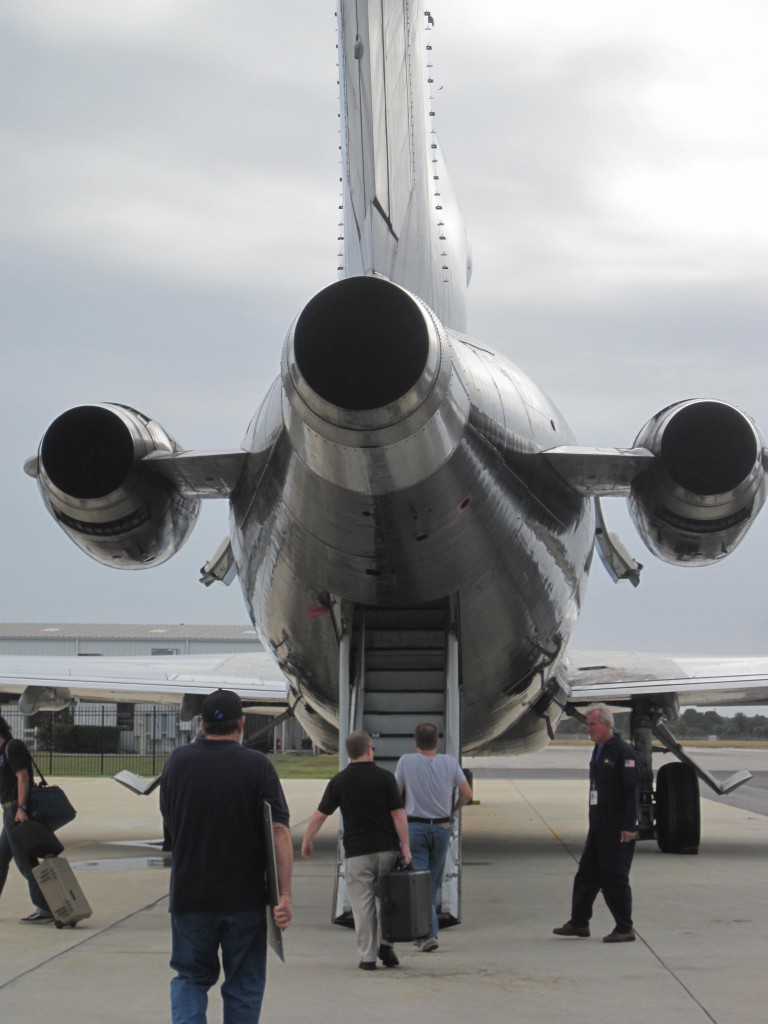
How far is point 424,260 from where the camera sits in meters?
11.6

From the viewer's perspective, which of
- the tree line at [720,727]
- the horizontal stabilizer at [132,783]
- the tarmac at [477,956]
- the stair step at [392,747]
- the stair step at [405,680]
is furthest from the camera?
the tree line at [720,727]

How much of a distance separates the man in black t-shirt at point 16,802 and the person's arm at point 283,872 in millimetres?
5290

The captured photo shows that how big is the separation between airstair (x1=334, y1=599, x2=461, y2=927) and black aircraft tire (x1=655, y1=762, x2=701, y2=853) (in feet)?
21.8

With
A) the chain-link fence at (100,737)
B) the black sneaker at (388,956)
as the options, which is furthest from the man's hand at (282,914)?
the chain-link fence at (100,737)

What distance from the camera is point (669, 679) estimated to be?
17.9m

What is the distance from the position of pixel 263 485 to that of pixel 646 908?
5.27 m

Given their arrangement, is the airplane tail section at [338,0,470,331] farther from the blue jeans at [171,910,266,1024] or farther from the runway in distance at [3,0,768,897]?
the blue jeans at [171,910,266,1024]

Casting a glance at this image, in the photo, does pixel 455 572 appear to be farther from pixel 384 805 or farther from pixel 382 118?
pixel 382 118

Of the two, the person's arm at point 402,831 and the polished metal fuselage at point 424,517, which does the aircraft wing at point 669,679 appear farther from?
the person's arm at point 402,831

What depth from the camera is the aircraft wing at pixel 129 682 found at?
18031 mm

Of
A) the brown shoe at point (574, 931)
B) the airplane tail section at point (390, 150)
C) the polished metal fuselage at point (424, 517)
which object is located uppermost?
the airplane tail section at point (390, 150)

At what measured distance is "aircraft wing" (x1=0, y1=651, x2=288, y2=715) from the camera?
18031mm

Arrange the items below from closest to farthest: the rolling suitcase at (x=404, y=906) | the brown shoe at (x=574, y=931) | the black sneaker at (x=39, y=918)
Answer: the rolling suitcase at (x=404, y=906) → the brown shoe at (x=574, y=931) → the black sneaker at (x=39, y=918)

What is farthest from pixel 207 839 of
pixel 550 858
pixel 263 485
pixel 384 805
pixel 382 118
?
pixel 550 858
